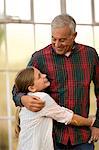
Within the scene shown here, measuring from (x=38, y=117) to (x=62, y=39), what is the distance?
0.40 m

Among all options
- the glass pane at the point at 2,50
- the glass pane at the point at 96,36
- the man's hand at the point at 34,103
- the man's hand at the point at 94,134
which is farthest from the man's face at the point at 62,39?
the glass pane at the point at 96,36

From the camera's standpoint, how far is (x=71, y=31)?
2.04 metres

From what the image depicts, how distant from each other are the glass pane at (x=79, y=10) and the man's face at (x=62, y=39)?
132 cm

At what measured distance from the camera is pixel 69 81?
2082 millimetres

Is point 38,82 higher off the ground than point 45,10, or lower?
lower

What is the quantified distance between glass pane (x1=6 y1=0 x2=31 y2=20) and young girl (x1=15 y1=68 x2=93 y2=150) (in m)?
1.29

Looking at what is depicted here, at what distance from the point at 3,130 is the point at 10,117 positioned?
0.38ft

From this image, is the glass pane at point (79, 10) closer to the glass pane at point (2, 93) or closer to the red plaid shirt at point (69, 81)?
the glass pane at point (2, 93)

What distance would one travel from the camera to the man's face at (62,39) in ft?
6.60

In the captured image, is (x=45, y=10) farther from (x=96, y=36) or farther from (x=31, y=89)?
(x=31, y=89)

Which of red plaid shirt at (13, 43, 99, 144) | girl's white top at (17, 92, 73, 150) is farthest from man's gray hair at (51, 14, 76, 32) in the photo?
girl's white top at (17, 92, 73, 150)

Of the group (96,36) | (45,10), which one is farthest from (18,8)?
(96,36)

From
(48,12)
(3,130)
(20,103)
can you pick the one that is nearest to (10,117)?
(3,130)

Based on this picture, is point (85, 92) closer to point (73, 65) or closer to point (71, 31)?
point (73, 65)
